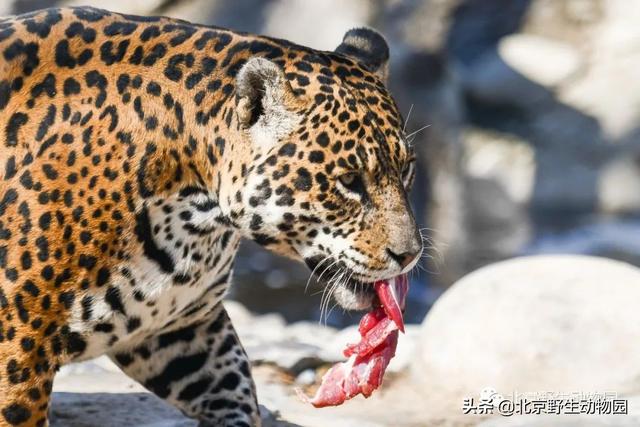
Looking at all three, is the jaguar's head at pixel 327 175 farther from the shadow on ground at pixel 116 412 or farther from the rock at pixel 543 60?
the rock at pixel 543 60

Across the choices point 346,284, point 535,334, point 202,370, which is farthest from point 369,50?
point 535,334

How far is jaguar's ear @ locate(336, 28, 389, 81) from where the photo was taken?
6.13 m

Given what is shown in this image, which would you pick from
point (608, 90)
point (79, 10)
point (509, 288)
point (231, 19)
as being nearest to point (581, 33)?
point (608, 90)

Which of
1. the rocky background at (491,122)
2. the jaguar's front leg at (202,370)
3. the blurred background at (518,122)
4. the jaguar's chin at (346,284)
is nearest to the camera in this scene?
the jaguar's chin at (346,284)

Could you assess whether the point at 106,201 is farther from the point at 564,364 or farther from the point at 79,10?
the point at 564,364

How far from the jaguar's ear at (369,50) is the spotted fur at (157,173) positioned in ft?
1.13

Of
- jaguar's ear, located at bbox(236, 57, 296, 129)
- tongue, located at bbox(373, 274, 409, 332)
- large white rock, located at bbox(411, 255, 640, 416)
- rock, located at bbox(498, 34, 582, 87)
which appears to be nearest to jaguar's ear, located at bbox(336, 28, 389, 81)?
jaguar's ear, located at bbox(236, 57, 296, 129)

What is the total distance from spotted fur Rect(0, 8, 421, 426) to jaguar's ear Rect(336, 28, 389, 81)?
0.35 metres

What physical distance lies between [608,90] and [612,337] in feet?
48.3

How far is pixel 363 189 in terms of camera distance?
543 cm

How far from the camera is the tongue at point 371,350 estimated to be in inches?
222

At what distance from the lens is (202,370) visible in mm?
6531

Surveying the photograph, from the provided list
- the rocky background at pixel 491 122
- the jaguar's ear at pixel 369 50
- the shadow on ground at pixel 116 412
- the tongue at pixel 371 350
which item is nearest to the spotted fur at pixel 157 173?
the tongue at pixel 371 350

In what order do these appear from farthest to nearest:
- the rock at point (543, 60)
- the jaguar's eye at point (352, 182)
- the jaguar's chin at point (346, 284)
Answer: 1. the rock at point (543, 60)
2. the jaguar's chin at point (346, 284)
3. the jaguar's eye at point (352, 182)
